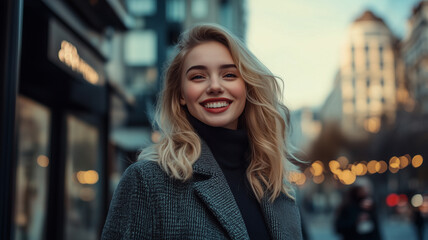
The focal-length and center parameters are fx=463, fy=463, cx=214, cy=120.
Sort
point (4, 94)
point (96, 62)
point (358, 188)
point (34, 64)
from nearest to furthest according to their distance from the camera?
point (4, 94)
point (34, 64)
point (358, 188)
point (96, 62)

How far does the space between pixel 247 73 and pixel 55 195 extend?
6.46 meters

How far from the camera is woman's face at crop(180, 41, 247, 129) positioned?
2.30 metres

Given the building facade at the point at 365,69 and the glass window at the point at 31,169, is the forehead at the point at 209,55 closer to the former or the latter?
the glass window at the point at 31,169

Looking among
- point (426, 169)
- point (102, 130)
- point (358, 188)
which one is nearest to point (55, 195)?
point (102, 130)

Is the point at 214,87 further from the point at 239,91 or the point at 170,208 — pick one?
the point at 170,208

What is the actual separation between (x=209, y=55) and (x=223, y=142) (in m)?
0.45

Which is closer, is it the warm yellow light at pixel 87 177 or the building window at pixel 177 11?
the warm yellow light at pixel 87 177

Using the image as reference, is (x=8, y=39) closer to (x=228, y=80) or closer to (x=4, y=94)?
(x=4, y=94)

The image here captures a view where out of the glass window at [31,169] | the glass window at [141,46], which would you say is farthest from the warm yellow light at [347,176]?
the glass window at [31,169]

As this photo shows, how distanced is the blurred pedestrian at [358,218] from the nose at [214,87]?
17.9ft

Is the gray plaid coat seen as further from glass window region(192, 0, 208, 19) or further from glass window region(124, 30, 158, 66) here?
glass window region(192, 0, 208, 19)

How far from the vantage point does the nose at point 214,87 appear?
2.26m

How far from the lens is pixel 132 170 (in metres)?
2.05

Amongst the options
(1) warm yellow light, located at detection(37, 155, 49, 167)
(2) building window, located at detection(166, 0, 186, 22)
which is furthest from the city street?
(2) building window, located at detection(166, 0, 186, 22)
